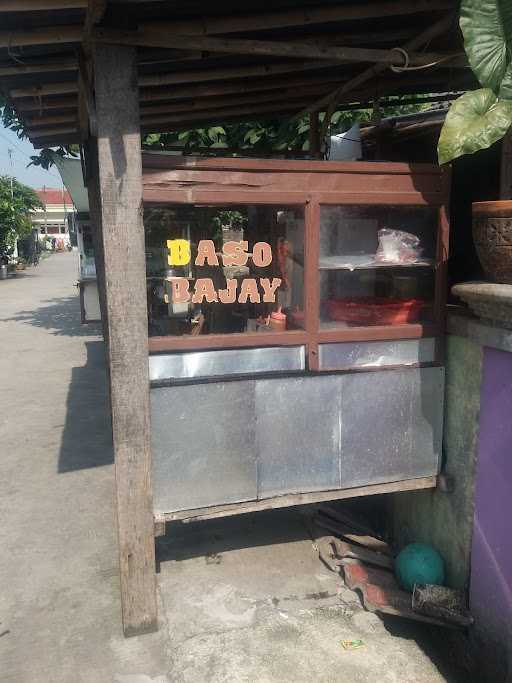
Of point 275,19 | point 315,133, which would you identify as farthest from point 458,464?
point 315,133

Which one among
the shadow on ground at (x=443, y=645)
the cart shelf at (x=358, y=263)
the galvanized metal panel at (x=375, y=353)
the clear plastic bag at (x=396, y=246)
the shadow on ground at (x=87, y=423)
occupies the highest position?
the clear plastic bag at (x=396, y=246)

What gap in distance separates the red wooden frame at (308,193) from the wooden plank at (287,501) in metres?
0.83

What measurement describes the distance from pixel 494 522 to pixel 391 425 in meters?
0.80

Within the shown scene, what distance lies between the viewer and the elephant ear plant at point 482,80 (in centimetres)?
285

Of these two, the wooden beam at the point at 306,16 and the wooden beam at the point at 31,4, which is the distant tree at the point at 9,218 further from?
the wooden beam at the point at 31,4

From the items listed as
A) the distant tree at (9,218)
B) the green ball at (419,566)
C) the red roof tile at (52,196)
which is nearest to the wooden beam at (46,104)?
the green ball at (419,566)

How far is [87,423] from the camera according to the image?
732 cm

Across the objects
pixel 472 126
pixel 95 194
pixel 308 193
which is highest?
pixel 472 126

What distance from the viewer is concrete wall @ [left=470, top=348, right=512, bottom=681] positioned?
3.06 m

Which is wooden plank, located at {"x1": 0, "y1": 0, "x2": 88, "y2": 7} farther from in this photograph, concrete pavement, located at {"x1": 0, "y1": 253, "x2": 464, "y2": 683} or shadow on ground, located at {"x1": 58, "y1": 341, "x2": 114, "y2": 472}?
shadow on ground, located at {"x1": 58, "y1": 341, "x2": 114, "y2": 472}

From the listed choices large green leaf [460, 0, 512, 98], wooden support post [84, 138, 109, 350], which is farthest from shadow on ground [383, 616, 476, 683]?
large green leaf [460, 0, 512, 98]

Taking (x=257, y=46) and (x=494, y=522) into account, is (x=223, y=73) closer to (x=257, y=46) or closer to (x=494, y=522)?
(x=257, y=46)

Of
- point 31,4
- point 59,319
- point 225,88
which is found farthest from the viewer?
point 59,319

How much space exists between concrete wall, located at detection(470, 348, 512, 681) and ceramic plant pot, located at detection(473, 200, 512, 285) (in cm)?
42
